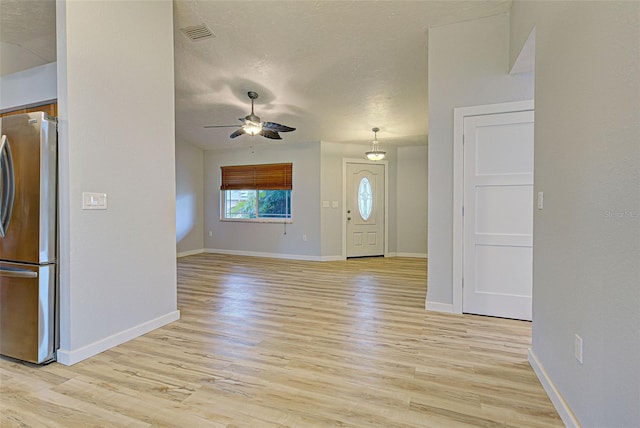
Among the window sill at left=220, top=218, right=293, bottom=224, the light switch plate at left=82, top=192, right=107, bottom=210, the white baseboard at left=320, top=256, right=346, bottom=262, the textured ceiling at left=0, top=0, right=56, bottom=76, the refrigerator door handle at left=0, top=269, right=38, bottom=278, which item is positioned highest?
the textured ceiling at left=0, top=0, right=56, bottom=76

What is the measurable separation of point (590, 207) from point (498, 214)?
68.1 inches

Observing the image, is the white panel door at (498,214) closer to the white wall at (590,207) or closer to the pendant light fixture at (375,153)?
the white wall at (590,207)

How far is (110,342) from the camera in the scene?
234cm

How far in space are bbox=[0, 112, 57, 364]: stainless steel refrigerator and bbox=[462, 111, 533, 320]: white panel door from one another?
330 cm

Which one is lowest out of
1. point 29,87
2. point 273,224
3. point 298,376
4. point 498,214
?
point 298,376

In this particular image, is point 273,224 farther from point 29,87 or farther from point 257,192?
point 29,87

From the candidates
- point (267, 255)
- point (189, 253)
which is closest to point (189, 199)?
point (189, 253)

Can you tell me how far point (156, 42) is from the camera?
2.69 metres

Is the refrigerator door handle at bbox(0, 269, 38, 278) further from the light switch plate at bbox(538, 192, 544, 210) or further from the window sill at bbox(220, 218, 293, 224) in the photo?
the window sill at bbox(220, 218, 293, 224)

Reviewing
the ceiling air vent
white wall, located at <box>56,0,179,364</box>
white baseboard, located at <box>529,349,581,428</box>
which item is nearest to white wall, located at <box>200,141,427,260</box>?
the ceiling air vent

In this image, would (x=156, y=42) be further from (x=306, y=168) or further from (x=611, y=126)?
(x=306, y=168)

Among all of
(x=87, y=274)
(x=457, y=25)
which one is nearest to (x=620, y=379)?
(x=87, y=274)

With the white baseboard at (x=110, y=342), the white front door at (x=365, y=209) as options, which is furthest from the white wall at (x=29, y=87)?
the white front door at (x=365, y=209)

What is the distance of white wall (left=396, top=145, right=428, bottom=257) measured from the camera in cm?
681
